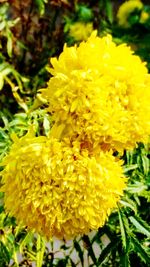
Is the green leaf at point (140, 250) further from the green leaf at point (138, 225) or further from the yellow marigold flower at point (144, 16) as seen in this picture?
the yellow marigold flower at point (144, 16)

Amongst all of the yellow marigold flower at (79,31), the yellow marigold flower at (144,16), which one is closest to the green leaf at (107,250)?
the yellow marigold flower at (79,31)

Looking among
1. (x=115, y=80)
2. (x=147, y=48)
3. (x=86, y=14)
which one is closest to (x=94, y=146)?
(x=115, y=80)

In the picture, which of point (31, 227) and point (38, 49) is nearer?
point (31, 227)

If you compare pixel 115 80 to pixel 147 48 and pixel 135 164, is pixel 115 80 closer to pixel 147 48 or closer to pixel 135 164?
pixel 135 164

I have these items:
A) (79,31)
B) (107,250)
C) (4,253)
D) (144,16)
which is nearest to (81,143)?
(107,250)

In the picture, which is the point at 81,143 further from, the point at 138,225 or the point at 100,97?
the point at 138,225

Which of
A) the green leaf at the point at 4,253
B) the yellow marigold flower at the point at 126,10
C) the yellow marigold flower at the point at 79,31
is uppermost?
the yellow marigold flower at the point at 126,10

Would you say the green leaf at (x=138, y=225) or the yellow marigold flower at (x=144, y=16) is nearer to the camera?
the green leaf at (x=138, y=225)

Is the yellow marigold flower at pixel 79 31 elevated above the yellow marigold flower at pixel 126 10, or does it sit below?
below
